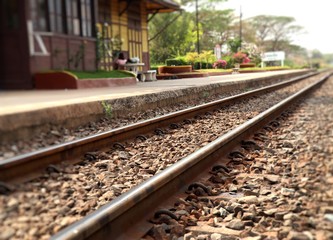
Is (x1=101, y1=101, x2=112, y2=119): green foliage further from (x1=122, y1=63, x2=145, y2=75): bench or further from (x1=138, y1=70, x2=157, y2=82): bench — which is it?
(x1=138, y1=70, x2=157, y2=82): bench

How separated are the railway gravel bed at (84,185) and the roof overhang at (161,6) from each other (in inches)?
550

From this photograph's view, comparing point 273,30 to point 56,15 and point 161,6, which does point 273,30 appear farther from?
point 56,15

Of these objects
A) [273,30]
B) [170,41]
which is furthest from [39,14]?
[273,30]

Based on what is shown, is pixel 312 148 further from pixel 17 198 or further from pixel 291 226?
pixel 17 198

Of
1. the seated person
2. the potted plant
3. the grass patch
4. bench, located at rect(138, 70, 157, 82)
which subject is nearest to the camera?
the grass patch

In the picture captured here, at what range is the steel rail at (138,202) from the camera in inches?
83.7

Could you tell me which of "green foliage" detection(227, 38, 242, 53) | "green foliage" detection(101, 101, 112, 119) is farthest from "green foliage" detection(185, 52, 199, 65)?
"green foliage" detection(101, 101, 112, 119)

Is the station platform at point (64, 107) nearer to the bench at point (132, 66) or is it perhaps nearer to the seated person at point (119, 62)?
the bench at point (132, 66)

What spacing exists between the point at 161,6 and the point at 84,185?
18.1 m

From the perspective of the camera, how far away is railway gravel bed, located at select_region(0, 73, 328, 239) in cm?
227

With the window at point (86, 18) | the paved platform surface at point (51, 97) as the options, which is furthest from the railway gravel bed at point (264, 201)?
the window at point (86, 18)

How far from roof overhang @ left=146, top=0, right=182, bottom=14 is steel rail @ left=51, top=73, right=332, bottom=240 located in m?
15.3

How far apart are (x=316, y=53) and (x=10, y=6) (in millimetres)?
164094

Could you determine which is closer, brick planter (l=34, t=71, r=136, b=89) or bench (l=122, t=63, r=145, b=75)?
brick planter (l=34, t=71, r=136, b=89)
